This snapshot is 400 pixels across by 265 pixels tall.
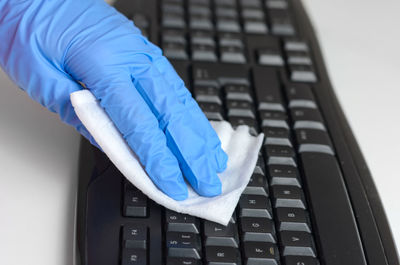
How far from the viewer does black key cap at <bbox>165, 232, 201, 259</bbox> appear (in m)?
0.63

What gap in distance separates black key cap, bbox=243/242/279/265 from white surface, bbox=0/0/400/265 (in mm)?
172

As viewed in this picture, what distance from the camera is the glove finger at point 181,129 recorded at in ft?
2.25

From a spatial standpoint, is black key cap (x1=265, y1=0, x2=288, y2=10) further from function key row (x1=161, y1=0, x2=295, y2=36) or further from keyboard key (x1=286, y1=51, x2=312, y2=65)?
keyboard key (x1=286, y1=51, x2=312, y2=65)

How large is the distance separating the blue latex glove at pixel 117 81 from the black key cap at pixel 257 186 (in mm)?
38

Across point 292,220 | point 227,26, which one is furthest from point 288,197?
point 227,26

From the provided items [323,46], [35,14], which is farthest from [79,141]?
[323,46]

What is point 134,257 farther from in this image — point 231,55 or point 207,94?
point 231,55

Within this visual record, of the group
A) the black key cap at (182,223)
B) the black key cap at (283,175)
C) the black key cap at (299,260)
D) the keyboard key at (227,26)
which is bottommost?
the black key cap at (299,260)

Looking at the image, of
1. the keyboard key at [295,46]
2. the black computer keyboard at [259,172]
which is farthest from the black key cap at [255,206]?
the keyboard key at [295,46]

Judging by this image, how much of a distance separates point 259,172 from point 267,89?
0.58 ft

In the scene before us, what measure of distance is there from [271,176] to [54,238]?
0.26 m

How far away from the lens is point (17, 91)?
2.83 ft

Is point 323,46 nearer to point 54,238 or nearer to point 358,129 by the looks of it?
point 358,129

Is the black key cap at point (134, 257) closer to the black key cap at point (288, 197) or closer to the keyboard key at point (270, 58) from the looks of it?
the black key cap at point (288, 197)
